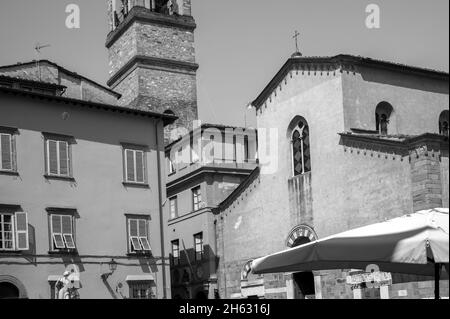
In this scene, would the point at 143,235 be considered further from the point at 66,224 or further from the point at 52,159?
the point at 52,159

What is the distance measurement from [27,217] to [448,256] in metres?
11.7

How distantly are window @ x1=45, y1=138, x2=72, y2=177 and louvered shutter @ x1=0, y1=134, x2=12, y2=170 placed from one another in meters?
0.72

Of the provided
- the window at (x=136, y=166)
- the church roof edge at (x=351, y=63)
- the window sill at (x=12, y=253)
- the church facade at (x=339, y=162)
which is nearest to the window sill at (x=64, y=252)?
the window sill at (x=12, y=253)

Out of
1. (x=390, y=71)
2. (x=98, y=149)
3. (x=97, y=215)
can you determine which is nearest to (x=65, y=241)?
(x=97, y=215)

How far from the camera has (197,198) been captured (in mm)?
32625

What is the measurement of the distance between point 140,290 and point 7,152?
22.2 feet

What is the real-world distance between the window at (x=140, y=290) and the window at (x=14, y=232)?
4.56 m

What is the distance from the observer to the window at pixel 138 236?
2033cm

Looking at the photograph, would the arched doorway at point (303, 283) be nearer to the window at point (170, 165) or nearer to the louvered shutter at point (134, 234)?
the louvered shutter at point (134, 234)

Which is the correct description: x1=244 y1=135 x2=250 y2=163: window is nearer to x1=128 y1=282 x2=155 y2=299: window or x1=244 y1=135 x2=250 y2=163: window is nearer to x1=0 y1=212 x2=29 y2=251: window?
x1=128 y1=282 x2=155 y2=299: window

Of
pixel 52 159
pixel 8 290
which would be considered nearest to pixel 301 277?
pixel 8 290

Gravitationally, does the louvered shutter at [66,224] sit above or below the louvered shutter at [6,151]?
below
